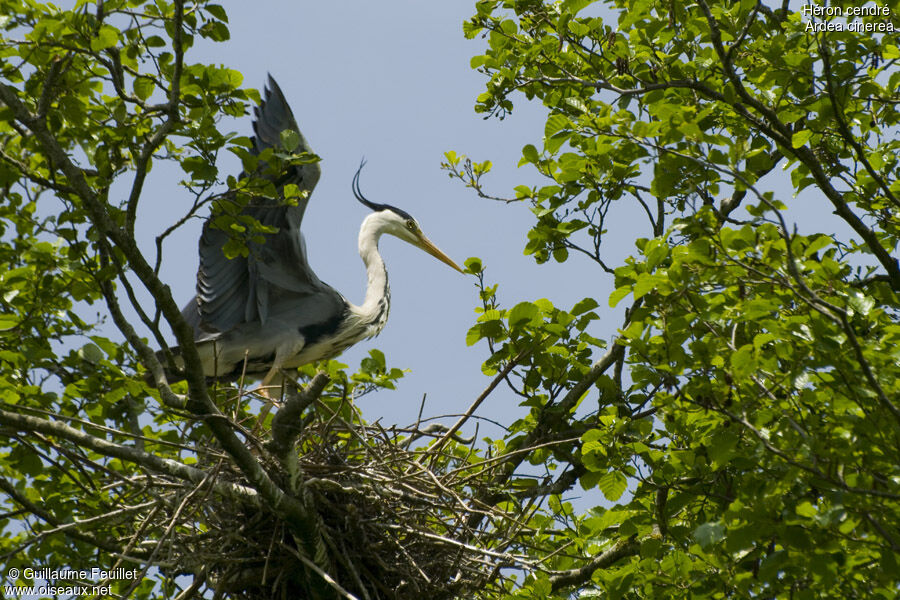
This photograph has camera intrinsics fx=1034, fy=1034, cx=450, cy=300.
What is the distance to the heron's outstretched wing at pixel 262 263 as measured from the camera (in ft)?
18.9

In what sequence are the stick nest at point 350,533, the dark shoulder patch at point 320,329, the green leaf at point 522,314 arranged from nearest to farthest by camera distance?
the stick nest at point 350,533 < the green leaf at point 522,314 < the dark shoulder patch at point 320,329

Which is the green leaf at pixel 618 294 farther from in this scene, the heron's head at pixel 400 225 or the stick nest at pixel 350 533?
the heron's head at pixel 400 225

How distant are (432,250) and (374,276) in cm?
89

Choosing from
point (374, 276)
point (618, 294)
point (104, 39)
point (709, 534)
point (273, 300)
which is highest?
point (374, 276)

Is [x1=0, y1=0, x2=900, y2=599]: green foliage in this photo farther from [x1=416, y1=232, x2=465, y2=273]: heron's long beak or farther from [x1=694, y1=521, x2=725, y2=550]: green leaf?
[x1=416, y1=232, x2=465, y2=273]: heron's long beak

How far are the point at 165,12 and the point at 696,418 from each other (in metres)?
2.22

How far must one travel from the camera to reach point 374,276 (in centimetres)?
724

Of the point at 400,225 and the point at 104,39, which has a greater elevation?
the point at 400,225

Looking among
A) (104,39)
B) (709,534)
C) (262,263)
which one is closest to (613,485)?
(709,534)

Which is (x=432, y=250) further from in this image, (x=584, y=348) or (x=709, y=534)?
(x=709, y=534)

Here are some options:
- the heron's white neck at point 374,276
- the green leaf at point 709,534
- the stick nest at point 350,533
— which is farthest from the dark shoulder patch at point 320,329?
the green leaf at point 709,534

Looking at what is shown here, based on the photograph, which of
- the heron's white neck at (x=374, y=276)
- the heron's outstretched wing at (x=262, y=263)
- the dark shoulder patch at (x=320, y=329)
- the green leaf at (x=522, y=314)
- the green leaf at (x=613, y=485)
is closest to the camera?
the green leaf at (x=613, y=485)

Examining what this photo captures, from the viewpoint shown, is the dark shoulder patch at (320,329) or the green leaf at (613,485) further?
the dark shoulder patch at (320,329)

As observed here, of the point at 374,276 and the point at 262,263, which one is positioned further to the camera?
the point at 374,276
